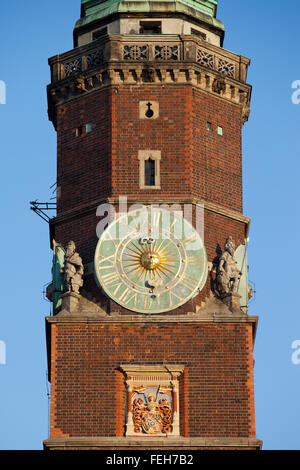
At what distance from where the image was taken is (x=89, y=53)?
219 feet

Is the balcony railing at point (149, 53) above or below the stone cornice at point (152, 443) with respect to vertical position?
above

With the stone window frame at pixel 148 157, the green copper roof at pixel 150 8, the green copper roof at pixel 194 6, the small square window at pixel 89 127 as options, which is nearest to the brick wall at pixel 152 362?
the stone window frame at pixel 148 157

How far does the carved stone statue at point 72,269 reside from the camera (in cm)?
6300

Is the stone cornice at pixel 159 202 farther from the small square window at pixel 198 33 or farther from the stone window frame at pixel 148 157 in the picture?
the small square window at pixel 198 33

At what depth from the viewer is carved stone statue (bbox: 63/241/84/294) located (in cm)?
→ 6300

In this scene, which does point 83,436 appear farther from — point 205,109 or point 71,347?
point 205,109

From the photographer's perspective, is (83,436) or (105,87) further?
(105,87)

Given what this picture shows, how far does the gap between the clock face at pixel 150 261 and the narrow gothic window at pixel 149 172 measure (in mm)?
990

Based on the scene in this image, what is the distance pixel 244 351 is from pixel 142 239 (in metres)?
4.34
